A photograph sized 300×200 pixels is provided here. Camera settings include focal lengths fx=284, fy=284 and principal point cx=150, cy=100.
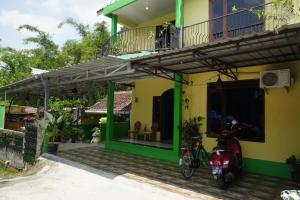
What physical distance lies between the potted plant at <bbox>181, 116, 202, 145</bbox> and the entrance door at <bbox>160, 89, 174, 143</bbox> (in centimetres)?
330

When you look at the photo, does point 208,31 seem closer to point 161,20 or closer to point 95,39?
point 161,20

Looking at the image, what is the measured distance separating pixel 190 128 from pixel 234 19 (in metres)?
4.04

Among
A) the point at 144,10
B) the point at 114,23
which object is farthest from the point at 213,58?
the point at 114,23

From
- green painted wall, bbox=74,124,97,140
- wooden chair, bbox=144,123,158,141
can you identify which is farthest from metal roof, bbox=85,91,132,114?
wooden chair, bbox=144,123,158,141

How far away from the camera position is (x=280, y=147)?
27.1ft

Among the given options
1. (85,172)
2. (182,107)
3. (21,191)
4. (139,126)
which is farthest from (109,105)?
(21,191)

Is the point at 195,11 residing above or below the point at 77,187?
above

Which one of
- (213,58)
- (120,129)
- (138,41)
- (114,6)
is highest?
(114,6)

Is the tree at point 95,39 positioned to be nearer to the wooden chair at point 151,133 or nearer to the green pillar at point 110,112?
the green pillar at point 110,112

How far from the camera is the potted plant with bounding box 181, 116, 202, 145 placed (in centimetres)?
1000

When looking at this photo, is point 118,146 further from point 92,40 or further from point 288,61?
point 92,40

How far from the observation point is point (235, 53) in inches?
285

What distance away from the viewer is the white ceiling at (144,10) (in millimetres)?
12203

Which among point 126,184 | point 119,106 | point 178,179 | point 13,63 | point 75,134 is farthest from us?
A: point 13,63
